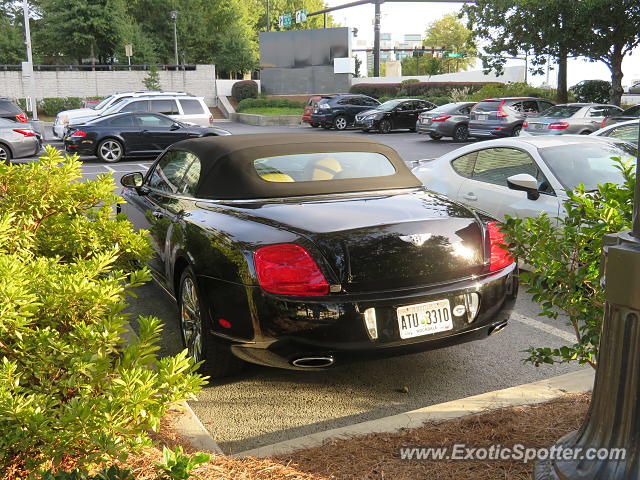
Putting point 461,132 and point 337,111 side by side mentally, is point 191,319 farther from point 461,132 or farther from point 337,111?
point 337,111

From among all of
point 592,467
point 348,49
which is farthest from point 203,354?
point 348,49

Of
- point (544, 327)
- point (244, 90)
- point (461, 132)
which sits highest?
point (244, 90)

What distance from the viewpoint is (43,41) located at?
59.1 meters

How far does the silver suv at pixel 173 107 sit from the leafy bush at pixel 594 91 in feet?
71.0

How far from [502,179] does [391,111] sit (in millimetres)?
24087

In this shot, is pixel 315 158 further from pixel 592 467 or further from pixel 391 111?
pixel 391 111

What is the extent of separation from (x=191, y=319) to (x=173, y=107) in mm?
19811

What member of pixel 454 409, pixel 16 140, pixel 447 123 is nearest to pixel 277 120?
pixel 447 123

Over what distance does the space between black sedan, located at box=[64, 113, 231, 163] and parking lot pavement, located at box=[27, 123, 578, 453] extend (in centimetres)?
1501

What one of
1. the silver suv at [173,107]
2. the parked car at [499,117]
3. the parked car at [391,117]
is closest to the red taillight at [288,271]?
the silver suv at [173,107]

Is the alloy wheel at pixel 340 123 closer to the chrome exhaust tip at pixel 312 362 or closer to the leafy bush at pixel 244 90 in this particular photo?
the leafy bush at pixel 244 90

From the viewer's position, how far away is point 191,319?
4.74 metres

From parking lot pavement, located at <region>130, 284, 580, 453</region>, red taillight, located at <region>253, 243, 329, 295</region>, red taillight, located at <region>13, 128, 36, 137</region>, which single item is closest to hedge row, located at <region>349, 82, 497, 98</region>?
red taillight, located at <region>13, 128, 36, 137</region>

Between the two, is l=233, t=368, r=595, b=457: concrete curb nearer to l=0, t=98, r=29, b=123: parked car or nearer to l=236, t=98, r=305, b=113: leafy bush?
l=0, t=98, r=29, b=123: parked car
